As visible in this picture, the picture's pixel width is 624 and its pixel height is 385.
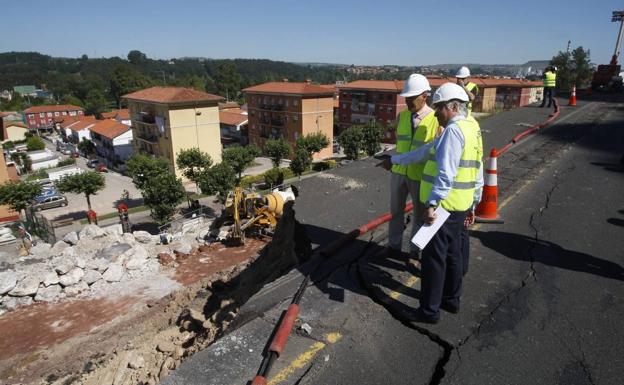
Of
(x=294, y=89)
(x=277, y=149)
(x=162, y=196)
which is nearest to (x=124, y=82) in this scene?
(x=294, y=89)

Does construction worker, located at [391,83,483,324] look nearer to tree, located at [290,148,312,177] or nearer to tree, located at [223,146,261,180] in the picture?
tree, located at [290,148,312,177]

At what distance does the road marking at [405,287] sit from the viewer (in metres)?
3.63

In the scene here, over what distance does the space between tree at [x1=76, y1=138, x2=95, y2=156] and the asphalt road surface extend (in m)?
61.4

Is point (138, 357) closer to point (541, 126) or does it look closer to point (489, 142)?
point (489, 142)

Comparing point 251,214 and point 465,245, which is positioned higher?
point 465,245

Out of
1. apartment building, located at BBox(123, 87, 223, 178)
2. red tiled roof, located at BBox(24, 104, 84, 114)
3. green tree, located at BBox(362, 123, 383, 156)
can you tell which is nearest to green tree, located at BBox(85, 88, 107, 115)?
red tiled roof, located at BBox(24, 104, 84, 114)

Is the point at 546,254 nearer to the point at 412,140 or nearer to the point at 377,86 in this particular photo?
the point at 412,140

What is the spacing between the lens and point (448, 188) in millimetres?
2863

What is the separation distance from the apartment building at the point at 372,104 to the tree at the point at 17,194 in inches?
1577

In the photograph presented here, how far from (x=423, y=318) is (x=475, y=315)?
1.67 ft

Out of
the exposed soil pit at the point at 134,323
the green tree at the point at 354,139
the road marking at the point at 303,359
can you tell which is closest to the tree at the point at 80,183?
the exposed soil pit at the point at 134,323

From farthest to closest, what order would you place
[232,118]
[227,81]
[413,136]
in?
1. [227,81]
2. [232,118]
3. [413,136]

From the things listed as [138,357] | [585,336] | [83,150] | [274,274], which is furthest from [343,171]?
[83,150]

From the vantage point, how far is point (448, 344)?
117 inches
